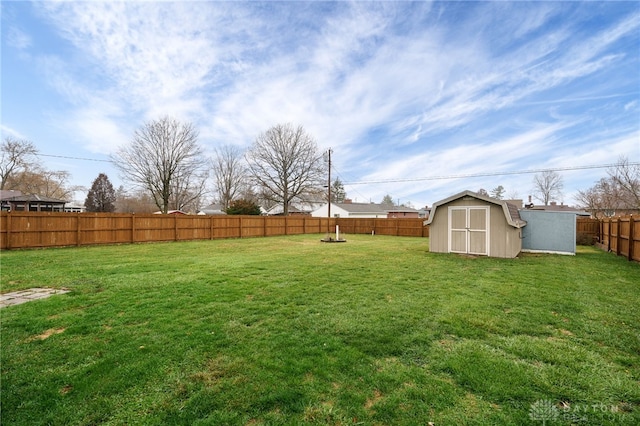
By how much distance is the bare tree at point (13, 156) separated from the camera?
28.0 metres

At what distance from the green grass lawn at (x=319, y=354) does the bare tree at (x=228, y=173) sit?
36.0 metres

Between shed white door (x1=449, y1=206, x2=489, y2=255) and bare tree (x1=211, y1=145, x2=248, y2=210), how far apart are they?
33105mm

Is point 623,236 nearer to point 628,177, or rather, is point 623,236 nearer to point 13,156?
point 628,177

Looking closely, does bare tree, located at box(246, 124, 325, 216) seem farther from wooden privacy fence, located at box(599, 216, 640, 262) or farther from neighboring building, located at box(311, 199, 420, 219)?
wooden privacy fence, located at box(599, 216, 640, 262)

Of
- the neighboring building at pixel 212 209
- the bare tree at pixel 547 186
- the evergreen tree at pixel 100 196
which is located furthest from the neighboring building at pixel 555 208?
the evergreen tree at pixel 100 196

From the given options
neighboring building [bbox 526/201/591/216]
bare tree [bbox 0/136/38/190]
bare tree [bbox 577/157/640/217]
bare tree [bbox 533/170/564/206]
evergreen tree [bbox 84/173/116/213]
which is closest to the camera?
neighboring building [bbox 526/201/591/216]

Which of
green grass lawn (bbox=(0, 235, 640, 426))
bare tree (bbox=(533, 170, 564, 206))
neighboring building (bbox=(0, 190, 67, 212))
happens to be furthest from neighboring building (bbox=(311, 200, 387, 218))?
green grass lawn (bbox=(0, 235, 640, 426))

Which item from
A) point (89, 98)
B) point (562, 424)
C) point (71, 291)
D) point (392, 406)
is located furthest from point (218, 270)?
point (89, 98)

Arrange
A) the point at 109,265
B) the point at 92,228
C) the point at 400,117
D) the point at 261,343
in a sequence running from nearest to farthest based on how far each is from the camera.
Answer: the point at 261,343 < the point at 109,265 < the point at 92,228 < the point at 400,117

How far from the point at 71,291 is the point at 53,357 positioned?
293 centimetres

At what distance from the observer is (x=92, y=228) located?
12867mm

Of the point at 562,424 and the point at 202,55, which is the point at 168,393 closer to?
the point at 562,424

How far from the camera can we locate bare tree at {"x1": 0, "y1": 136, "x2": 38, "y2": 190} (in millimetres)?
27969

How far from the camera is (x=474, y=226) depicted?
10734 mm
